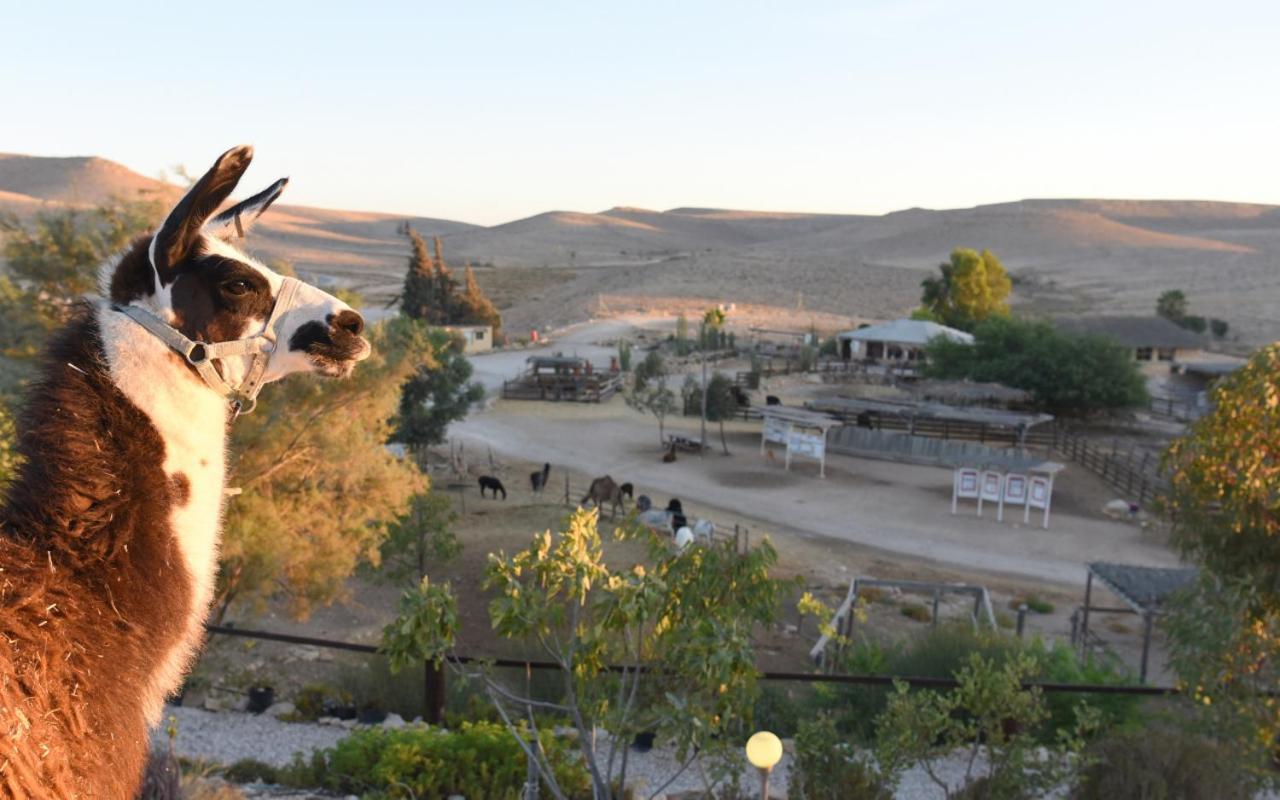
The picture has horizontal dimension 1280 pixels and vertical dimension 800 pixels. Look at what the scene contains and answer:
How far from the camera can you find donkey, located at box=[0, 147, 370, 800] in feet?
7.59

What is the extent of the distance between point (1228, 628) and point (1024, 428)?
24.4 metres

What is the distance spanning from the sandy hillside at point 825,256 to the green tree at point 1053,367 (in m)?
28.3

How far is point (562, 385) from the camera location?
41094 mm

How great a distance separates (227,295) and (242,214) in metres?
0.32

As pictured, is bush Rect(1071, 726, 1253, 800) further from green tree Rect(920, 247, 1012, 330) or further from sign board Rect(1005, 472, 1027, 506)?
green tree Rect(920, 247, 1012, 330)

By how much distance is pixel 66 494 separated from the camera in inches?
92.6

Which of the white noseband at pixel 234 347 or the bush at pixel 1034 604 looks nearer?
the white noseband at pixel 234 347

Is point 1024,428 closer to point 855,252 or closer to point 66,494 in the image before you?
point 66,494

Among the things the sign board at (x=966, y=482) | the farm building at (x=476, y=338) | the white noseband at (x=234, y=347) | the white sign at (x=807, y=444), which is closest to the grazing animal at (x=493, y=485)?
the white sign at (x=807, y=444)

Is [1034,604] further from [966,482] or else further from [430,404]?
[430,404]

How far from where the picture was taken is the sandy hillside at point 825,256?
8325cm

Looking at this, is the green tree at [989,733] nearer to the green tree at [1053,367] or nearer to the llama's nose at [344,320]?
the llama's nose at [344,320]

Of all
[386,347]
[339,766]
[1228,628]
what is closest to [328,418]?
[386,347]

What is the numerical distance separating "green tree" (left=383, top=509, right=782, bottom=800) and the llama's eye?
2718 millimetres
